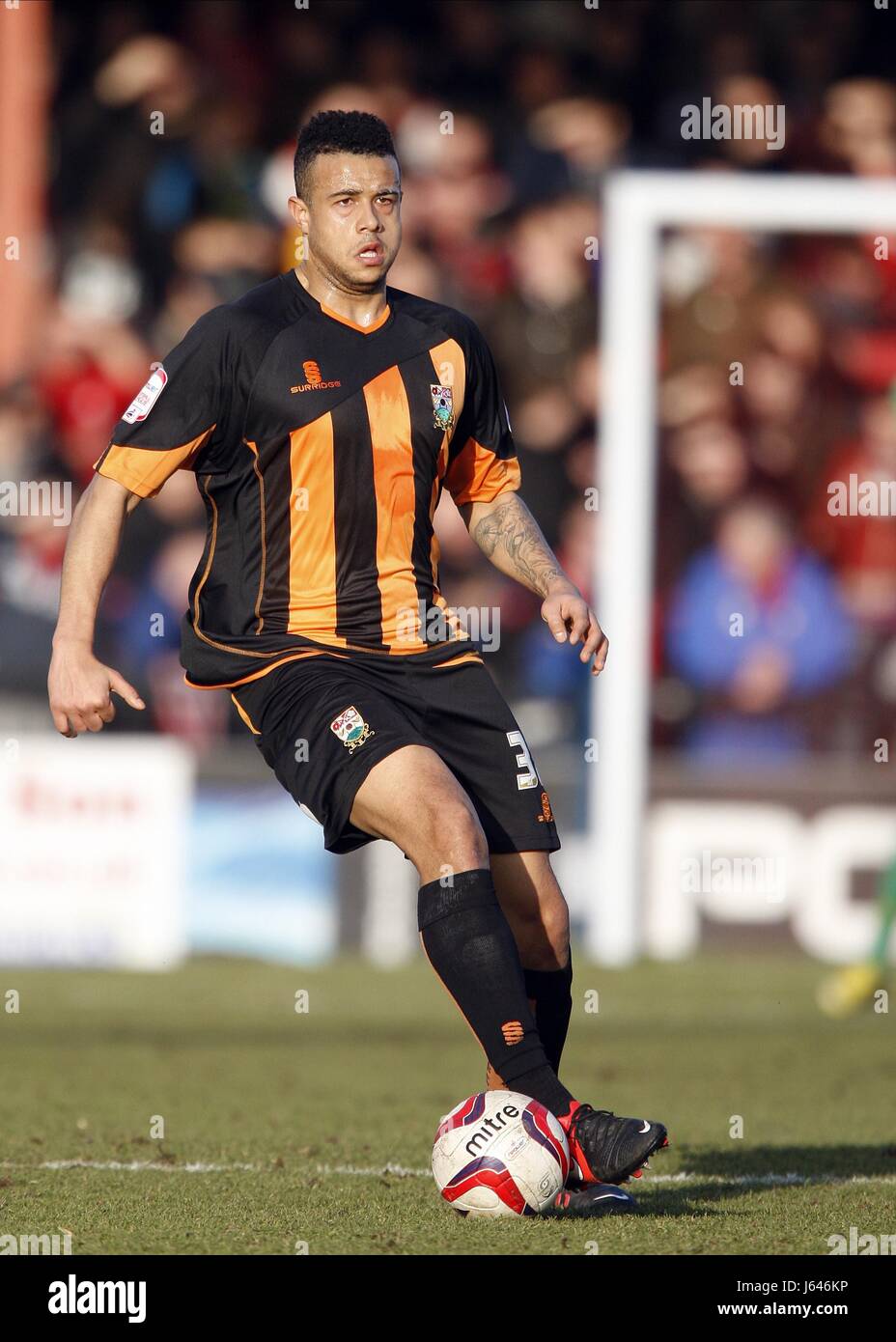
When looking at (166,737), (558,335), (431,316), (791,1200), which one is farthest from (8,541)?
(791,1200)

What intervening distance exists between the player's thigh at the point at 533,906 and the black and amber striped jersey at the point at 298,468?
20.7 inches

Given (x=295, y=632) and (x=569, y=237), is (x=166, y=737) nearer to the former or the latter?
(x=569, y=237)

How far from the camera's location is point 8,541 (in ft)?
34.3

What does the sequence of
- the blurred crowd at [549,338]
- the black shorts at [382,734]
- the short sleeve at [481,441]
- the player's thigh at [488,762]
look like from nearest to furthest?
the black shorts at [382,734] < the player's thigh at [488,762] < the short sleeve at [481,441] < the blurred crowd at [549,338]

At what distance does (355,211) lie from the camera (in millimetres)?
4617

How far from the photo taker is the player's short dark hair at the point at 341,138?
182 inches

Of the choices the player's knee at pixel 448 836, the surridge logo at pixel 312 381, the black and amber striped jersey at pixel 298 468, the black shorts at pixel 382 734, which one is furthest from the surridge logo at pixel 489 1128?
the surridge logo at pixel 312 381

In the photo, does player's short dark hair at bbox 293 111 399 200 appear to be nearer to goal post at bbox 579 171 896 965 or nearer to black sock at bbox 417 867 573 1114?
black sock at bbox 417 867 573 1114

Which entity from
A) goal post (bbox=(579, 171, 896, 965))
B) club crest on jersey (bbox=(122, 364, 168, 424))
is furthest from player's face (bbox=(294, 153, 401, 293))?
goal post (bbox=(579, 171, 896, 965))

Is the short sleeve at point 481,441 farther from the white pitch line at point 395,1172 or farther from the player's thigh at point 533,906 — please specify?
the white pitch line at point 395,1172

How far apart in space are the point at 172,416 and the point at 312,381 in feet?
1.10

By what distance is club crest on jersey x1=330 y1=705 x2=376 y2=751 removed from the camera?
14.4 ft

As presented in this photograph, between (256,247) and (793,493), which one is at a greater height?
(256,247)

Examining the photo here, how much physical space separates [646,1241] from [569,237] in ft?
27.0
